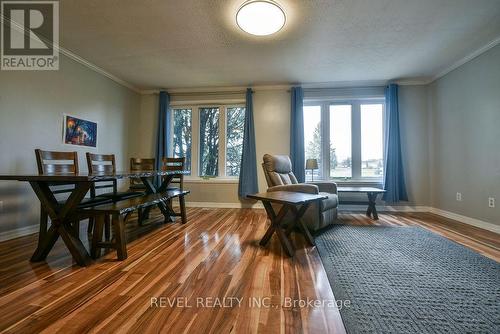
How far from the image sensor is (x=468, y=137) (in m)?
3.05

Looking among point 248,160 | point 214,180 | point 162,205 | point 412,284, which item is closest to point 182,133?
point 214,180

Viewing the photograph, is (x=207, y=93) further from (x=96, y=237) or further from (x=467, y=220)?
(x=467, y=220)

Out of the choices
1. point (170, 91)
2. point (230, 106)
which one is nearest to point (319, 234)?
point (230, 106)

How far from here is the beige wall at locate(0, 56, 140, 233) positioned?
2.32m

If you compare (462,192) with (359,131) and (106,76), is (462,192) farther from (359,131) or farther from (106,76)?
(106,76)

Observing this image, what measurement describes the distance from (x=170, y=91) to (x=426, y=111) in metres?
4.78

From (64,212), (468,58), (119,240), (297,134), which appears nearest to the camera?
(64,212)

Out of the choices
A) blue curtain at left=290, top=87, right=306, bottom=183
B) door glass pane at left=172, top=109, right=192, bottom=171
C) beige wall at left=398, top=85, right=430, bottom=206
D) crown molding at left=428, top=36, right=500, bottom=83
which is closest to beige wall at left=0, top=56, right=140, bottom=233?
door glass pane at left=172, top=109, right=192, bottom=171

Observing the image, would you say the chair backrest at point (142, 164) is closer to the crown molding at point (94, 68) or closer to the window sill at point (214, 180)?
the window sill at point (214, 180)

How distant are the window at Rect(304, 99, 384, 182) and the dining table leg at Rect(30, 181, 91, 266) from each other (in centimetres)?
346

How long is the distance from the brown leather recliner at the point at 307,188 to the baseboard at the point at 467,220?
1821 mm

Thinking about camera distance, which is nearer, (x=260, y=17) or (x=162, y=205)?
(x=260, y=17)

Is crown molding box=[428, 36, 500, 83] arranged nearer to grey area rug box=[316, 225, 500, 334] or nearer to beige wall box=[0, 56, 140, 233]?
grey area rug box=[316, 225, 500, 334]

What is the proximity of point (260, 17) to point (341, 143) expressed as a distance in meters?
2.80
